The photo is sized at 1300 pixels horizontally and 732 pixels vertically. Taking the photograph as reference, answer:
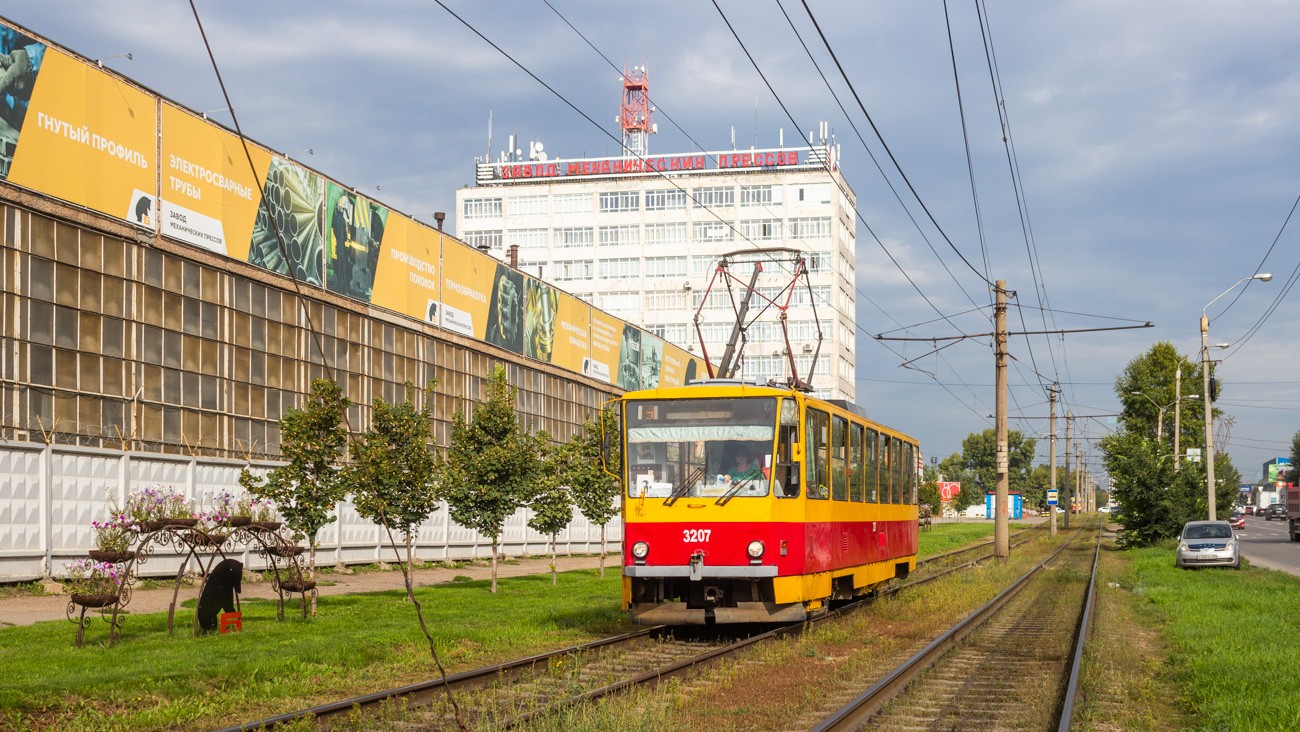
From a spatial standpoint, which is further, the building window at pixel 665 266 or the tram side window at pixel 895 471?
the building window at pixel 665 266

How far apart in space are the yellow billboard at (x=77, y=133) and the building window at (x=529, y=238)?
85.1 metres

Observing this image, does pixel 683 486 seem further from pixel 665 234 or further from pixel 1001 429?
pixel 665 234

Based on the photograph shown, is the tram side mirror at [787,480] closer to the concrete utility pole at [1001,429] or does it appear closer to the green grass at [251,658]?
the green grass at [251,658]

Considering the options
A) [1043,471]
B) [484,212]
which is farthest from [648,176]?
[1043,471]

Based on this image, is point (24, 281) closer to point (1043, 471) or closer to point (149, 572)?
point (149, 572)

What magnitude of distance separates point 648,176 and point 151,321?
84887 millimetres

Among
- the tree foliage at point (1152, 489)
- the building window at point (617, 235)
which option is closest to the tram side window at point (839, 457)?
the tree foliage at point (1152, 489)

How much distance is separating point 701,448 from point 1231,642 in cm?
723

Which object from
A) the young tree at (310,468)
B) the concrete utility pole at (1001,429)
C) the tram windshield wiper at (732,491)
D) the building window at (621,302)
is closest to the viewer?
the tram windshield wiper at (732,491)

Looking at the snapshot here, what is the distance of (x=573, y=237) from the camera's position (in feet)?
371

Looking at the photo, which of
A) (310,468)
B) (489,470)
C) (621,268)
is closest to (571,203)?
(621,268)

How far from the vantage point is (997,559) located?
35062mm

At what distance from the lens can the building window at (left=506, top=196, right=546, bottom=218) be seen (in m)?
114

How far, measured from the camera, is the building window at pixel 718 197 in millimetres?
108312
